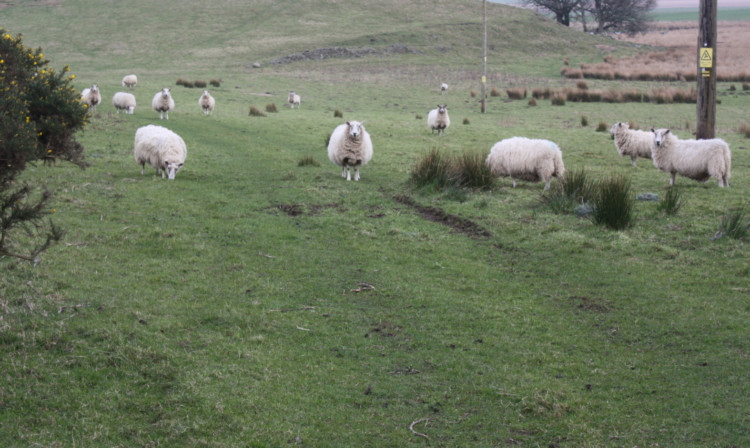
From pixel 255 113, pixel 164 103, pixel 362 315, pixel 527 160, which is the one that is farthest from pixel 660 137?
pixel 164 103

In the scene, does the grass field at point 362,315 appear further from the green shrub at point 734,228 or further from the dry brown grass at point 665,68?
the dry brown grass at point 665,68

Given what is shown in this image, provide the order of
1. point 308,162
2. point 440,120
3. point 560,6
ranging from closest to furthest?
point 308,162, point 440,120, point 560,6

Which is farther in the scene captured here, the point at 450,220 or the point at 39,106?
the point at 450,220

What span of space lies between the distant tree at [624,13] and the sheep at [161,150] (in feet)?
289

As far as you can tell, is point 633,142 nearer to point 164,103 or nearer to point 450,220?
point 450,220

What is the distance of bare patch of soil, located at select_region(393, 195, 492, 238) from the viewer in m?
10.9

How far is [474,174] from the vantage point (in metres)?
13.8

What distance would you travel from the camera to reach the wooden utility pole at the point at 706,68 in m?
14.6

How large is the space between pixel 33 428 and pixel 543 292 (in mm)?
5792

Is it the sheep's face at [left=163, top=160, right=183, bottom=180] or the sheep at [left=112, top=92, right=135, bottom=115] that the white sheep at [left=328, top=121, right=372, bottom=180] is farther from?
the sheep at [left=112, top=92, right=135, bottom=115]

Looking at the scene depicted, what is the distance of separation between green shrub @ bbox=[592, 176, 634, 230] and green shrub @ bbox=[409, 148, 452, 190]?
3.70 m

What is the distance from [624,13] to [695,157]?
85.7 metres

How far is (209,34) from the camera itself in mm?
71375

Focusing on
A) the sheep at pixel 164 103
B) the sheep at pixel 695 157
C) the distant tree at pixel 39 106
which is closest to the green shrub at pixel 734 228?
the sheep at pixel 695 157
